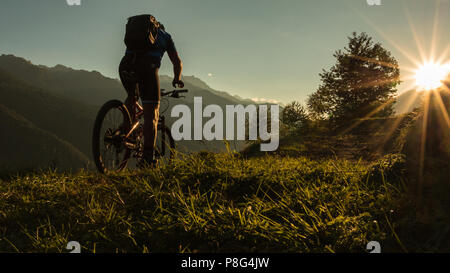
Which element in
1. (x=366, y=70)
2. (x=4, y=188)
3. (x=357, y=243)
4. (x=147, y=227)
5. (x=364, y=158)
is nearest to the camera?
(x=357, y=243)

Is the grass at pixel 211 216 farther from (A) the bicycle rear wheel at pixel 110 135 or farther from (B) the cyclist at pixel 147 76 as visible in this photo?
(B) the cyclist at pixel 147 76

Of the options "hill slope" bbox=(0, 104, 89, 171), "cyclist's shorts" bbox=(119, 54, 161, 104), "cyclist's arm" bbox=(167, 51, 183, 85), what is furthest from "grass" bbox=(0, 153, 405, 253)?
"hill slope" bbox=(0, 104, 89, 171)

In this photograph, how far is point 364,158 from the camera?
21.8ft

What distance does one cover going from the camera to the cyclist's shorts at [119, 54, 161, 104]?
171 inches

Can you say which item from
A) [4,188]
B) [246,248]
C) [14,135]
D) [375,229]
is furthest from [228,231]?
[14,135]

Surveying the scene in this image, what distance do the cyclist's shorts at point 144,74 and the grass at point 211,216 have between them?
149cm

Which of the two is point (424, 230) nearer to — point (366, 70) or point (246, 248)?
point (246, 248)

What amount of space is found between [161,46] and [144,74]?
2.13 ft

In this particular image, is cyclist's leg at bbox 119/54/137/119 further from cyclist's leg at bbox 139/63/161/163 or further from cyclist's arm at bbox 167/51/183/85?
cyclist's arm at bbox 167/51/183/85

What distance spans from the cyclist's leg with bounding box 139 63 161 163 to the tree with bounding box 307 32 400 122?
27106 mm

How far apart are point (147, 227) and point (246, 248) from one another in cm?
86

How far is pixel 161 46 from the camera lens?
463 centimetres

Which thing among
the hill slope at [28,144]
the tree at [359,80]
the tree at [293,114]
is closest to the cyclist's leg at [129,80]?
the tree at [359,80]
